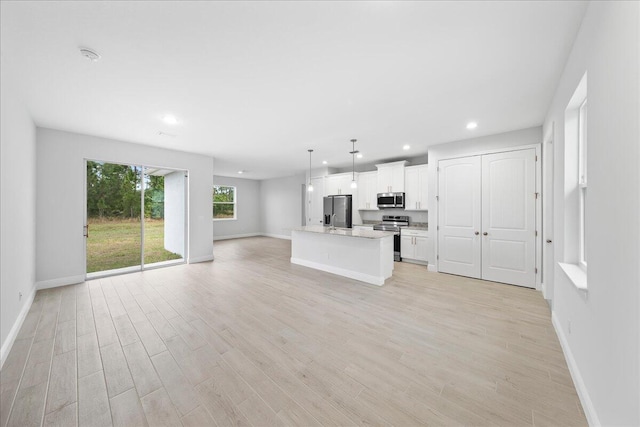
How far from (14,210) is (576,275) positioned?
5.60m

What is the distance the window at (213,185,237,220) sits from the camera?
965cm

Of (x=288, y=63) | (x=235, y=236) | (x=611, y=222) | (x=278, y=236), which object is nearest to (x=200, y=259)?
(x=235, y=236)

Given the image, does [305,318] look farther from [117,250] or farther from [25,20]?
[117,250]

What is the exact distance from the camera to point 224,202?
9.92 metres

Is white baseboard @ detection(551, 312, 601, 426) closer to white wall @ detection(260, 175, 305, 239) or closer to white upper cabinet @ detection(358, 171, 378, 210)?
white upper cabinet @ detection(358, 171, 378, 210)

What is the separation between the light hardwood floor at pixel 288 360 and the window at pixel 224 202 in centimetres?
616

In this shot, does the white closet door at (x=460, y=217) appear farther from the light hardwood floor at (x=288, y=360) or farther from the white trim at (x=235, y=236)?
the white trim at (x=235, y=236)

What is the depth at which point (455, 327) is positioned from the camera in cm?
269

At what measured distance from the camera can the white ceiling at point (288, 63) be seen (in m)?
1.66

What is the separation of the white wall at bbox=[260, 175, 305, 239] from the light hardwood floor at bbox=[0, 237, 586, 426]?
614 cm

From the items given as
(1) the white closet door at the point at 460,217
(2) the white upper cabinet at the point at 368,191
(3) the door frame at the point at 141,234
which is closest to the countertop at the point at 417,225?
(2) the white upper cabinet at the point at 368,191

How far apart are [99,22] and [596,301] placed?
3852 millimetres

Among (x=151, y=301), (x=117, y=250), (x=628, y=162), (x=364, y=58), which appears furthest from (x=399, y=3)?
(x=117, y=250)

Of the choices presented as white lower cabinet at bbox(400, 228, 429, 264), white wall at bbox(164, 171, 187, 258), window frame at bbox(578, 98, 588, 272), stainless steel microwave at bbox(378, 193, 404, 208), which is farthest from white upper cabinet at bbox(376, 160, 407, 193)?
white wall at bbox(164, 171, 187, 258)
